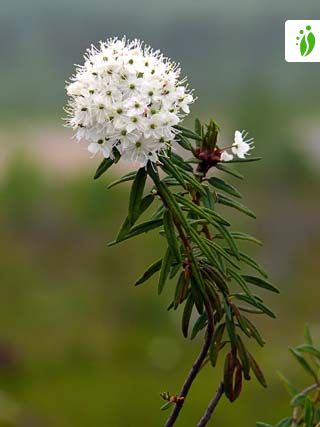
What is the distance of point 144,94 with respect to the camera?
2.48 feet

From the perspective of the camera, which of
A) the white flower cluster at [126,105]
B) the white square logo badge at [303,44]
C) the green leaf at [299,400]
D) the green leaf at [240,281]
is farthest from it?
the white square logo badge at [303,44]

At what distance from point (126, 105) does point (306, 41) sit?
5.60 ft

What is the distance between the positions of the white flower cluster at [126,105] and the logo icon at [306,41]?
5.04 feet

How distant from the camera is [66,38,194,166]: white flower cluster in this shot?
0.75 metres

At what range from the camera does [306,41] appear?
7.77ft

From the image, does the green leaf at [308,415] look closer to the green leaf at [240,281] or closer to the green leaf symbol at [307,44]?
the green leaf at [240,281]

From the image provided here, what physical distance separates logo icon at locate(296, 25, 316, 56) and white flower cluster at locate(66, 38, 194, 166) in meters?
1.54

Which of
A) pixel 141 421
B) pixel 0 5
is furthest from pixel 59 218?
pixel 141 421

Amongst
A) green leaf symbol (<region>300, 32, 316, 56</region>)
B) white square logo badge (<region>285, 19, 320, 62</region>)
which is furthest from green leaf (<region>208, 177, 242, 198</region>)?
green leaf symbol (<region>300, 32, 316, 56</region>)

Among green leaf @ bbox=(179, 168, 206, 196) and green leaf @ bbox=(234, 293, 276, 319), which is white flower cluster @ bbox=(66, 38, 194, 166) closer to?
green leaf @ bbox=(179, 168, 206, 196)

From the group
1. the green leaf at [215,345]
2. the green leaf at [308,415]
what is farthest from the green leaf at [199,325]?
the green leaf at [308,415]

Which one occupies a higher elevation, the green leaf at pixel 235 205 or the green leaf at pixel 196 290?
the green leaf at pixel 235 205

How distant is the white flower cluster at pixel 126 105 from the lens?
0.75 m

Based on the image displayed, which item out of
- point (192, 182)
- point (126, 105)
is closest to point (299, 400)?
point (192, 182)
